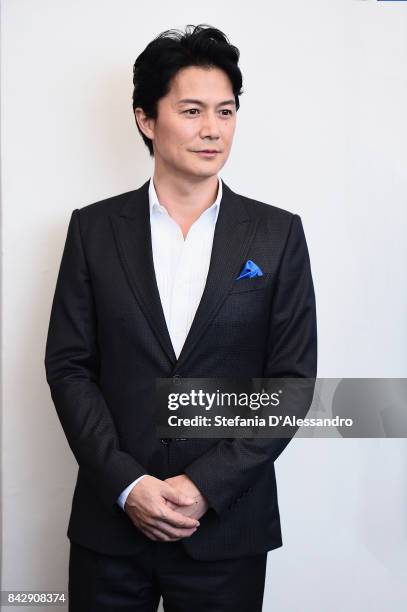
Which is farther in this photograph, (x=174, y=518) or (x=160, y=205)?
(x=160, y=205)

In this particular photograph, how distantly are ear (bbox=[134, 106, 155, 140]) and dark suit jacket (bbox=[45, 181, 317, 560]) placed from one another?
213 millimetres

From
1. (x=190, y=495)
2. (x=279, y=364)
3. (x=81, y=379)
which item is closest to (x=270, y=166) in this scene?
(x=279, y=364)

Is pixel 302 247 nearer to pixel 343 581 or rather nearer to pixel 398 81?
pixel 398 81

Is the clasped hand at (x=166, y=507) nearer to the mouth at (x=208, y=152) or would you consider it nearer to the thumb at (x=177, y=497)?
the thumb at (x=177, y=497)

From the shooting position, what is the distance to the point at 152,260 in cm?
190

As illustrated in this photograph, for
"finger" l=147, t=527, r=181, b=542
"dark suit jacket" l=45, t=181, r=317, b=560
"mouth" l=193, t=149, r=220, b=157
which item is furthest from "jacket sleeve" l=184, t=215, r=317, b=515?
"mouth" l=193, t=149, r=220, b=157

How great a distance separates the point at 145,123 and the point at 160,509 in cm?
97

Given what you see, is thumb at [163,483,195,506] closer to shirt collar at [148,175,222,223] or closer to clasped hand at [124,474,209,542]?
clasped hand at [124,474,209,542]

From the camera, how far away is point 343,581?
2523mm

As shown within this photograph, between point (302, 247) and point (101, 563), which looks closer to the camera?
point (101, 563)

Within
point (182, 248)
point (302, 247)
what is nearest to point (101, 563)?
point (182, 248)

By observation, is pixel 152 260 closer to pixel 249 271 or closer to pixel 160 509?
pixel 249 271

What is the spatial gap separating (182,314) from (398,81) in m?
1.12

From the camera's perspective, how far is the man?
1813 mm
